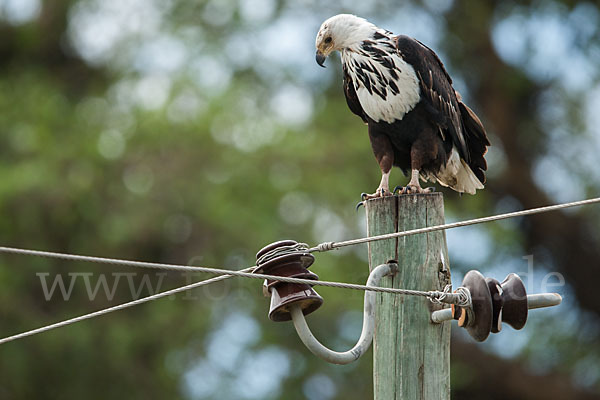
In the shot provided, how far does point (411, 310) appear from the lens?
2.57m

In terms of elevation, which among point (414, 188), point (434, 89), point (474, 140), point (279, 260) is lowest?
point (279, 260)

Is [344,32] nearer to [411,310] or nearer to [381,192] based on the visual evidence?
[381,192]

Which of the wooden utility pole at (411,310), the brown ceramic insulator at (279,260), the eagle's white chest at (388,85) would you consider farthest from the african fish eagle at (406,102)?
the brown ceramic insulator at (279,260)

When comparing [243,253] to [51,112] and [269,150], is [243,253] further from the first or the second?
[51,112]

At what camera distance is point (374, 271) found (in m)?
2.55

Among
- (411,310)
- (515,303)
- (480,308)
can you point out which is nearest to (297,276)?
(411,310)

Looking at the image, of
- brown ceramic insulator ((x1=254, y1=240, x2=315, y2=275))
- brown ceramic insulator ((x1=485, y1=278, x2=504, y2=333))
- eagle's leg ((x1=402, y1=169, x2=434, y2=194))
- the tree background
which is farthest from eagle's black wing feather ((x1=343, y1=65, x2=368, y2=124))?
the tree background

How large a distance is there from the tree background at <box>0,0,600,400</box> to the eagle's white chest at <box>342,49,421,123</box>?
168 inches

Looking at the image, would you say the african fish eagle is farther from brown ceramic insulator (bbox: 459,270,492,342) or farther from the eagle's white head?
brown ceramic insulator (bbox: 459,270,492,342)

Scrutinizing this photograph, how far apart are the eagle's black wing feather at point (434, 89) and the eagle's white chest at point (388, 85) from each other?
3cm

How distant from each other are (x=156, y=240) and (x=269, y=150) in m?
1.63

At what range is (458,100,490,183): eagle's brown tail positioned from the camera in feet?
11.2

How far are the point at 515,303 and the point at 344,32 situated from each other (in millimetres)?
1494

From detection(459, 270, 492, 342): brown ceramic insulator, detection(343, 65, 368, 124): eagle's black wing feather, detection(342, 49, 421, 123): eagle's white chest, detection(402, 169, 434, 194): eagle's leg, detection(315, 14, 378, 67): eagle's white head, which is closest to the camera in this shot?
detection(459, 270, 492, 342): brown ceramic insulator
